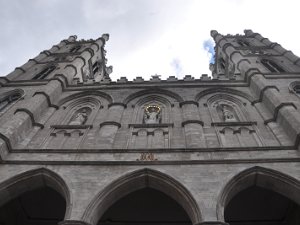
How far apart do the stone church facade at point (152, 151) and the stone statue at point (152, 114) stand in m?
0.05

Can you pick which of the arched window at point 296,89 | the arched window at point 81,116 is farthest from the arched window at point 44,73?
the arched window at point 296,89

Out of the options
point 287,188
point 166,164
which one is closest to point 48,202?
point 166,164

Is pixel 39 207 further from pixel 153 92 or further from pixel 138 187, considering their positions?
pixel 153 92

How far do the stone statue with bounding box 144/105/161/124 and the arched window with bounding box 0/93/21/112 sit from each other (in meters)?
7.58

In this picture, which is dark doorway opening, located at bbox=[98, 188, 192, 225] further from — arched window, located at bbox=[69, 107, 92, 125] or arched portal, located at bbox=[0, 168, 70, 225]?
arched window, located at bbox=[69, 107, 92, 125]

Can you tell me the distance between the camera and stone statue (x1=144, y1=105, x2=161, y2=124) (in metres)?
14.4

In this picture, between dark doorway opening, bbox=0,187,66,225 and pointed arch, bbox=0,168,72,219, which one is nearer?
pointed arch, bbox=0,168,72,219

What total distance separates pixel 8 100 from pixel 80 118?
5.01 meters

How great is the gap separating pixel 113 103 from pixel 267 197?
329 inches

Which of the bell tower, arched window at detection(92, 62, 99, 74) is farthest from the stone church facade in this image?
arched window at detection(92, 62, 99, 74)

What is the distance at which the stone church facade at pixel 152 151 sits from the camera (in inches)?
389

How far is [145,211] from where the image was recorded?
12.1 m

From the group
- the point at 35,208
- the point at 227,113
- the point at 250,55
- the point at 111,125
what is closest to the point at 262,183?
the point at 227,113

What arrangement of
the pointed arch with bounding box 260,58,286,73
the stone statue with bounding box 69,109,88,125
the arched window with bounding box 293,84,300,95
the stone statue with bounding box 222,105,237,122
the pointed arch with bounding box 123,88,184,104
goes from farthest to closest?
1. the pointed arch with bounding box 260,58,286,73
2. the pointed arch with bounding box 123,88,184,104
3. the arched window with bounding box 293,84,300,95
4. the stone statue with bounding box 69,109,88,125
5. the stone statue with bounding box 222,105,237,122
